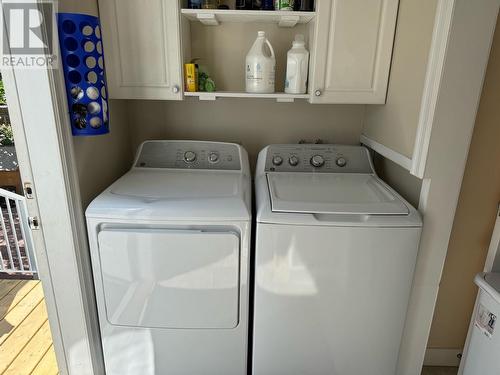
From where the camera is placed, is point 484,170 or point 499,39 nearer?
point 499,39

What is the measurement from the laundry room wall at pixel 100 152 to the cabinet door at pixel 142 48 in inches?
4.6

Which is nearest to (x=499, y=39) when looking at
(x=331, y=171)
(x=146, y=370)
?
(x=331, y=171)

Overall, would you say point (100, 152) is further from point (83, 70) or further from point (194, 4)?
point (194, 4)

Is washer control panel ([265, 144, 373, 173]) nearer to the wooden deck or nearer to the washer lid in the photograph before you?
the washer lid

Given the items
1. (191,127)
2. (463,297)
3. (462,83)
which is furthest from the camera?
(191,127)

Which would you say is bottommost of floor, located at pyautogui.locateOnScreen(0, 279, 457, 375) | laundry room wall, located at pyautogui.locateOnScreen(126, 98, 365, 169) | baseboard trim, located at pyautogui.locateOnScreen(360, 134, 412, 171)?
floor, located at pyautogui.locateOnScreen(0, 279, 457, 375)

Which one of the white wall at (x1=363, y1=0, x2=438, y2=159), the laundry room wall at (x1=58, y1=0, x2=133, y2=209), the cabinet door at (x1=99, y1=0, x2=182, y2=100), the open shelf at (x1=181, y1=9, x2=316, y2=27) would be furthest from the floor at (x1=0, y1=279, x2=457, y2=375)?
the open shelf at (x1=181, y1=9, x2=316, y2=27)

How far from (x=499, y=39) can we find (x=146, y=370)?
2252 mm

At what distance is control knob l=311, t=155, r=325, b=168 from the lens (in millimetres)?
1979

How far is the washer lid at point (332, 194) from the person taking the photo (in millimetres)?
1424

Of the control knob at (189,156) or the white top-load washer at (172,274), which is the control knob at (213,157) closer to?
the control knob at (189,156)

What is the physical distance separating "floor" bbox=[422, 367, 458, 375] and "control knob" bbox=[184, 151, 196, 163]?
1844 mm

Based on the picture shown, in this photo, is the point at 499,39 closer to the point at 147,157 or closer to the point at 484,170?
the point at 484,170

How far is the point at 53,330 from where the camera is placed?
1603 mm
